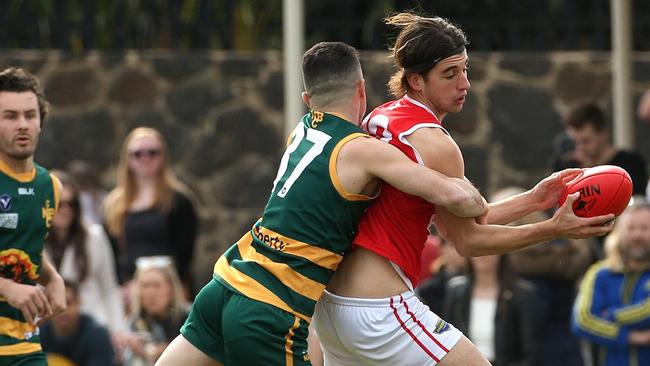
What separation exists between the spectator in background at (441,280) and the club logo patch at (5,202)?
3524 mm

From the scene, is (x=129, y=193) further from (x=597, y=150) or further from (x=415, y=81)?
(x=415, y=81)

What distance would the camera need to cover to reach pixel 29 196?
25.7 ft

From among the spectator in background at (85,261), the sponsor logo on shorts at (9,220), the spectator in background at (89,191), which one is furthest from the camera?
the spectator in background at (89,191)

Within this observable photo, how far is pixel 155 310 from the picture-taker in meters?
10.9

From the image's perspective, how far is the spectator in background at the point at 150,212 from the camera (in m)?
11.6

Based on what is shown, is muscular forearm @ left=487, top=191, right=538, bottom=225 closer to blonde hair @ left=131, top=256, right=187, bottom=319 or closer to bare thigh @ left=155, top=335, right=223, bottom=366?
bare thigh @ left=155, top=335, right=223, bottom=366

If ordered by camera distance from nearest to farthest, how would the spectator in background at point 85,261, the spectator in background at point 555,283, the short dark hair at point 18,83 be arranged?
the short dark hair at point 18,83 < the spectator in background at point 555,283 < the spectator in background at point 85,261

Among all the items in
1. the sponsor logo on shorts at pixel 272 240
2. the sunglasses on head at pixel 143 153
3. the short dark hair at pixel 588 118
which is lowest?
the sunglasses on head at pixel 143 153

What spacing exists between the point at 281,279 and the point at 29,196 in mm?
1579

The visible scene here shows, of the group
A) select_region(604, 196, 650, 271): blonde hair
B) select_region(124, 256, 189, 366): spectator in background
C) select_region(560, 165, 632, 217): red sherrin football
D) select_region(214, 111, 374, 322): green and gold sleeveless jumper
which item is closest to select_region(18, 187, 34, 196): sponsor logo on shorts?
select_region(214, 111, 374, 322): green and gold sleeveless jumper

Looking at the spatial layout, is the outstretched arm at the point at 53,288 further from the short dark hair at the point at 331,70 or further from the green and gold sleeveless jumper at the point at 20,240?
the short dark hair at the point at 331,70

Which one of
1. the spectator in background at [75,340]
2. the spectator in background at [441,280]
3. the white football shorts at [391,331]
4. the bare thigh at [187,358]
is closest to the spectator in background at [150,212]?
the spectator in background at [75,340]

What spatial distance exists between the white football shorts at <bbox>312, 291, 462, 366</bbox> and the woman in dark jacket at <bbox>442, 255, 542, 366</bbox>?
3.12 m

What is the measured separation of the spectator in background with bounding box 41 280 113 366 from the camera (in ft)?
35.1
